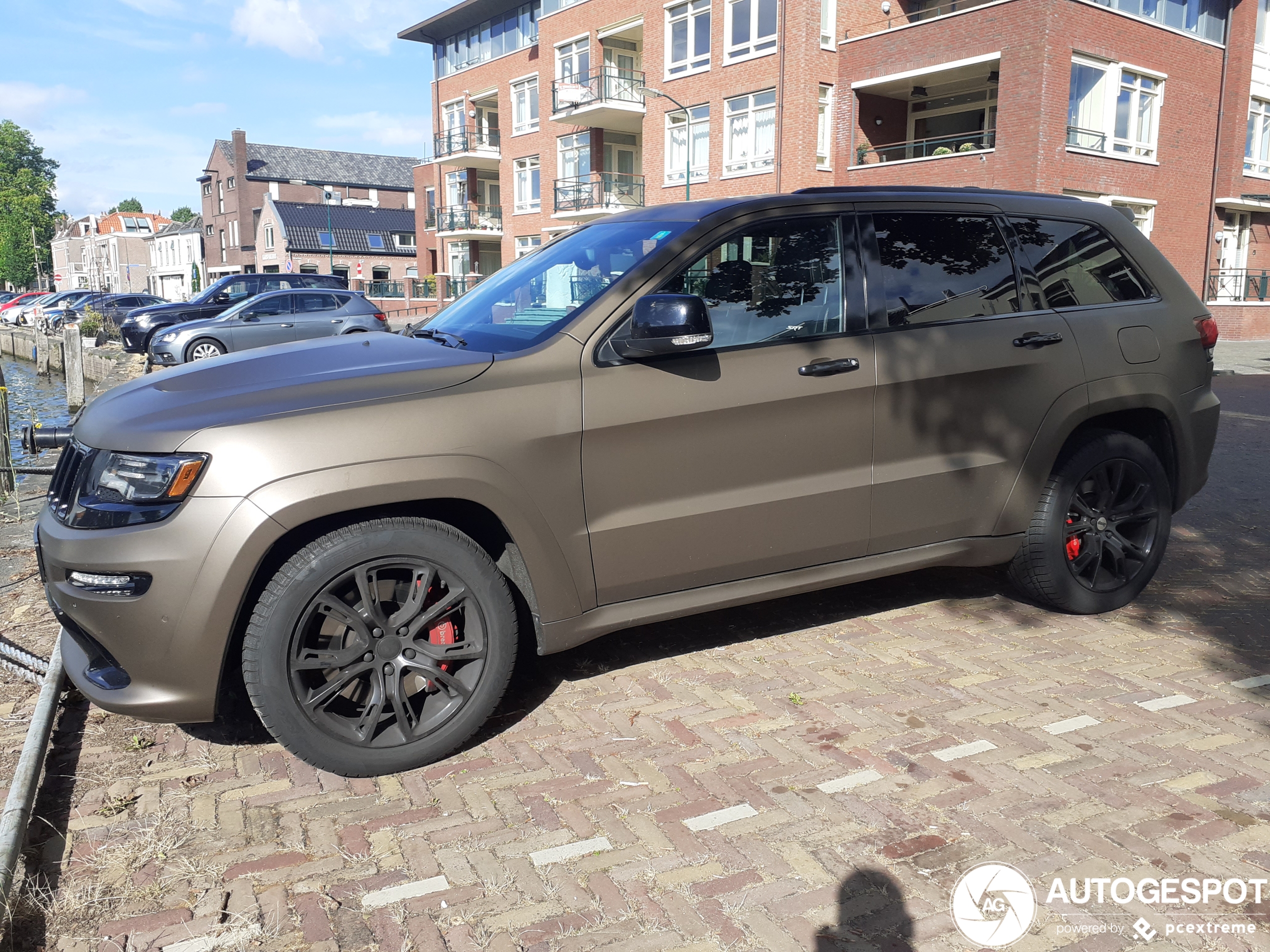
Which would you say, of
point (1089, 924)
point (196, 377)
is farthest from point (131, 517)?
point (1089, 924)

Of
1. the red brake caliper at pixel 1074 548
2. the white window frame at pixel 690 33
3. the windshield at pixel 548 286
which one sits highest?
the white window frame at pixel 690 33

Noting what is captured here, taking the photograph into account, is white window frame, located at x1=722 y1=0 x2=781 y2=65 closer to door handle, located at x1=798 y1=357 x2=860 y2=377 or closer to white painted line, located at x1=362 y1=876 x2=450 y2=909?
door handle, located at x1=798 y1=357 x2=860 y2=377

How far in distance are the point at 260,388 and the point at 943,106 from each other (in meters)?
30.4

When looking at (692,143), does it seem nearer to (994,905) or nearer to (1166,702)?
(1166,702)

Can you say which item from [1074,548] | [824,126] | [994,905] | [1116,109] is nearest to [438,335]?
[994,905]

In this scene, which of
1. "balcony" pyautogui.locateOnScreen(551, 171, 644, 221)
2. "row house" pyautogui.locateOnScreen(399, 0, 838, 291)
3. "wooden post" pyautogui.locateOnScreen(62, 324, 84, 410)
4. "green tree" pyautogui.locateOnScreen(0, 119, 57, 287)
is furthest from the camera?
"green tree" pyautogui.locateOnScreen(0, 119, 57, 287)

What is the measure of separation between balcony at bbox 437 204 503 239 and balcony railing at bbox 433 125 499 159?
2.73 m

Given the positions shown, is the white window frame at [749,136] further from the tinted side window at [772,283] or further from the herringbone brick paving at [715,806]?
the herringbone brick paving at [715,806]

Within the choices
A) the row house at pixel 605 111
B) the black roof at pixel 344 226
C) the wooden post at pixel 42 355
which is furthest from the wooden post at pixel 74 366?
the black roof at pixel 344 226

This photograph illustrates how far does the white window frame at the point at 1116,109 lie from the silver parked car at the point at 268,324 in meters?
18.0

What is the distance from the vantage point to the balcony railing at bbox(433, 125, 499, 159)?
159 ft

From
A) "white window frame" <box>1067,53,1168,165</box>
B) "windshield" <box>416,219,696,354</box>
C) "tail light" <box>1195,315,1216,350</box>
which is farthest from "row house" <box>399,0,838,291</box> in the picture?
"windshield" <box>416,219,696,354</box>

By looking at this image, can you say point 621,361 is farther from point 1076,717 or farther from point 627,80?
point 627,80

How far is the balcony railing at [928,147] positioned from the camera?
26.5 meters
